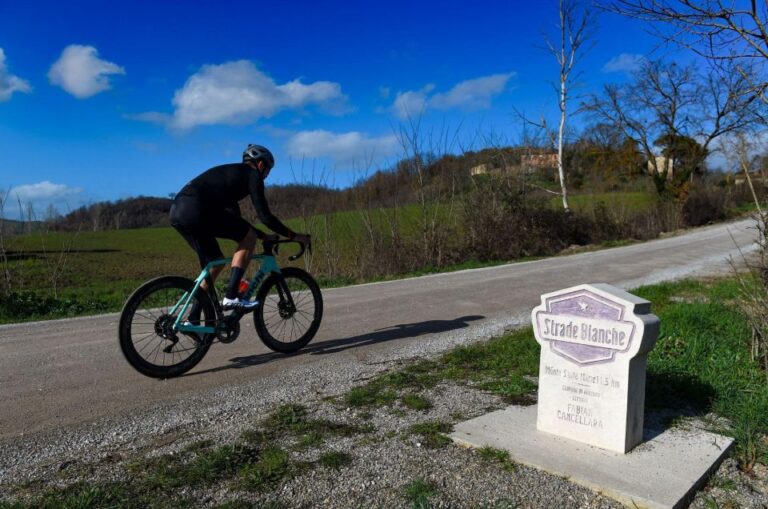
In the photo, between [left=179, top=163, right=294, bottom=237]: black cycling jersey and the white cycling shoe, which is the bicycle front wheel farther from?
[left=179, top=163, right=294, bottom=237]: black cycling jersey

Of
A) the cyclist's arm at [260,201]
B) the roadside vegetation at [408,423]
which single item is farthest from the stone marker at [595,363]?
the cyclist's arm at [260,201]

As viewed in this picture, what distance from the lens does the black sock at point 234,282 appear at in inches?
225

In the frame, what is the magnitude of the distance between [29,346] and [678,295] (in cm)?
929

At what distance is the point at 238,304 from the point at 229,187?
1099mm

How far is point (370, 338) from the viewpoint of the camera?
7285mm

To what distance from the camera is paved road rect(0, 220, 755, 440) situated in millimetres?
4906

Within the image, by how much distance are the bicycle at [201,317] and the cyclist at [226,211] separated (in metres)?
0.11

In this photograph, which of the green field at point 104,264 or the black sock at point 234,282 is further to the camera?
the green field at point 104,264

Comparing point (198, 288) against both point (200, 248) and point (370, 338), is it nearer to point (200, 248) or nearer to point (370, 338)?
point (200, 248)

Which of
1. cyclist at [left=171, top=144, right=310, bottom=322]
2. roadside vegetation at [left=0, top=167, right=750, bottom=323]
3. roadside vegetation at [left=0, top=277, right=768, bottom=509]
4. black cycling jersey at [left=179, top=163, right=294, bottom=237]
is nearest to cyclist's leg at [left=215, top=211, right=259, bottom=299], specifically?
cyclist at [left=171, top=144, right=310, bottom=322]

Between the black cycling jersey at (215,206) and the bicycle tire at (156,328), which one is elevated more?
the black cycling jersey at (215,206)

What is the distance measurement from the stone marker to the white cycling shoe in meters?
2.91

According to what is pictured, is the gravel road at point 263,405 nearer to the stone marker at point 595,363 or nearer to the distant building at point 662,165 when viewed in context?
the stone marker at point 595,363

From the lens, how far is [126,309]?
16.9 ft
